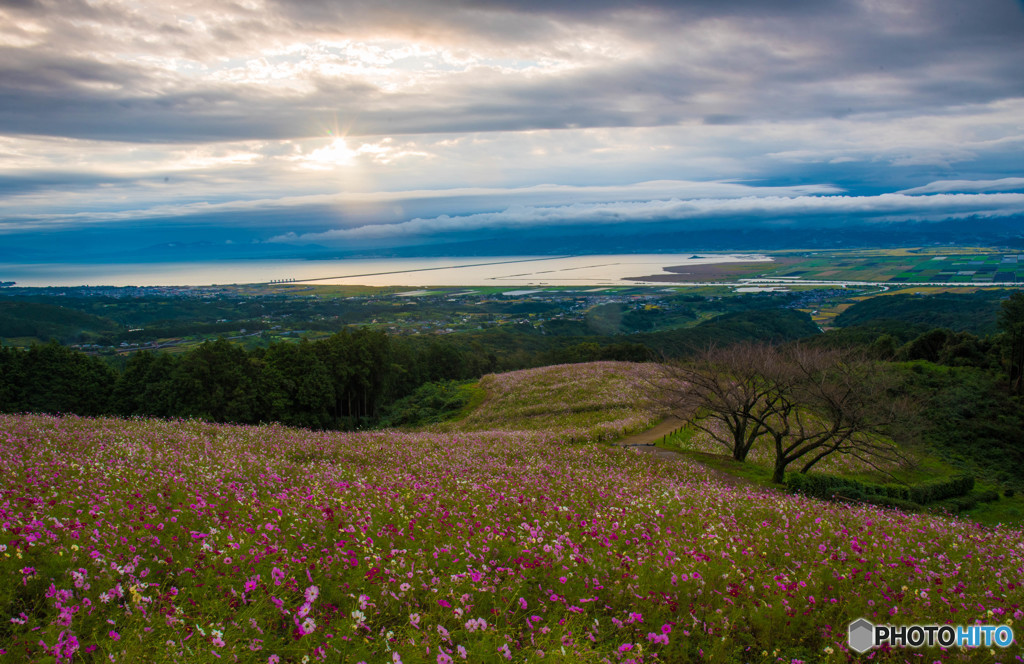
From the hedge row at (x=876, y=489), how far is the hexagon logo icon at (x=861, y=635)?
15.7 m

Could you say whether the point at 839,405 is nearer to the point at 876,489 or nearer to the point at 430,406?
the point at 876,489

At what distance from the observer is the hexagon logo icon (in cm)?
666

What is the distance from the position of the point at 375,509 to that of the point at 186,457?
7.20 metres

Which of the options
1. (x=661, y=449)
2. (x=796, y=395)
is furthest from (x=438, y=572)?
(x=661, y=449)

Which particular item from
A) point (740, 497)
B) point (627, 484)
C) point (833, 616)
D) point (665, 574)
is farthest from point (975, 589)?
point (627, 484)

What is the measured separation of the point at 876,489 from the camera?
912 inches

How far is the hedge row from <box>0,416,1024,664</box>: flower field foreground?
8652 millimetres

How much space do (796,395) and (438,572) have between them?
1976 cm

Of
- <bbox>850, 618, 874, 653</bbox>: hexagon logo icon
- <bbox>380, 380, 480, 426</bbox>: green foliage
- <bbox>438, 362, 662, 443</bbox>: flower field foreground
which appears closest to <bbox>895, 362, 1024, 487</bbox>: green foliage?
<bbox>438, 362, 662, 443</bbox>: flower field foreground

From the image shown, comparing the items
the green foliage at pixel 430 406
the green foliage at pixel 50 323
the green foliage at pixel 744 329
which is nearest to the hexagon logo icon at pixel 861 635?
the green foliage at pixel 430 406

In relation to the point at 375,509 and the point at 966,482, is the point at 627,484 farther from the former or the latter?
the point at 966,482

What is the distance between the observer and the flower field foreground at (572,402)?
1398 inches

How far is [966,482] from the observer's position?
26141 millimetres

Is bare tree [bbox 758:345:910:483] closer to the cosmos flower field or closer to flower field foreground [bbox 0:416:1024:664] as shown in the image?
flower field foreground [bbox 0:416:1024:664]
